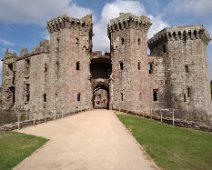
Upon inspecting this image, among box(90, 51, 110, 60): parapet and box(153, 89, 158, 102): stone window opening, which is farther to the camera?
box(90, 51, 110, 60): parapet

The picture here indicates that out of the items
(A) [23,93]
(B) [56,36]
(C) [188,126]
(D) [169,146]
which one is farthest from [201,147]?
(A) [23,93]

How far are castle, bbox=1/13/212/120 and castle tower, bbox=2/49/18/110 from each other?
599cm

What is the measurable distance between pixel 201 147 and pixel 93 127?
763cm

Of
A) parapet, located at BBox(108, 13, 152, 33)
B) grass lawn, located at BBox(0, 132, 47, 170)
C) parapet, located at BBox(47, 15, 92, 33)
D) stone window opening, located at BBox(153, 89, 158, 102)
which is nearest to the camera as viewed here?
grass lawn, located at BBox(0, 132, 47, 170)

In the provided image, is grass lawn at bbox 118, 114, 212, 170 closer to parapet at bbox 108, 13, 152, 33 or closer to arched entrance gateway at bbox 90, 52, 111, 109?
arched entrance gateway at bbox 90, 52, 111, 109

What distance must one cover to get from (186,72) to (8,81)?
1085 inches

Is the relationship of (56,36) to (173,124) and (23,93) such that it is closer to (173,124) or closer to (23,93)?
(23,93)

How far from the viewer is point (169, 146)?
12961mm

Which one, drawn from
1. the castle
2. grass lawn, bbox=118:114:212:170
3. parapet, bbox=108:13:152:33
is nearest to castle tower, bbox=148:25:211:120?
the castle

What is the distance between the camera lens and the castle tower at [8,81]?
4084cm

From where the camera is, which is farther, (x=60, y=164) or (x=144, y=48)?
(x=144, y=48)

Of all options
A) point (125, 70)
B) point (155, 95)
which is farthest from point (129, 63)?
point (155, 95)

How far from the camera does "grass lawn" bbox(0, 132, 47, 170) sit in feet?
32.9

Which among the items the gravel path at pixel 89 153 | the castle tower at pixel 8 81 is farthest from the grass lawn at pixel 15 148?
the castle tower at pixel 8 81
